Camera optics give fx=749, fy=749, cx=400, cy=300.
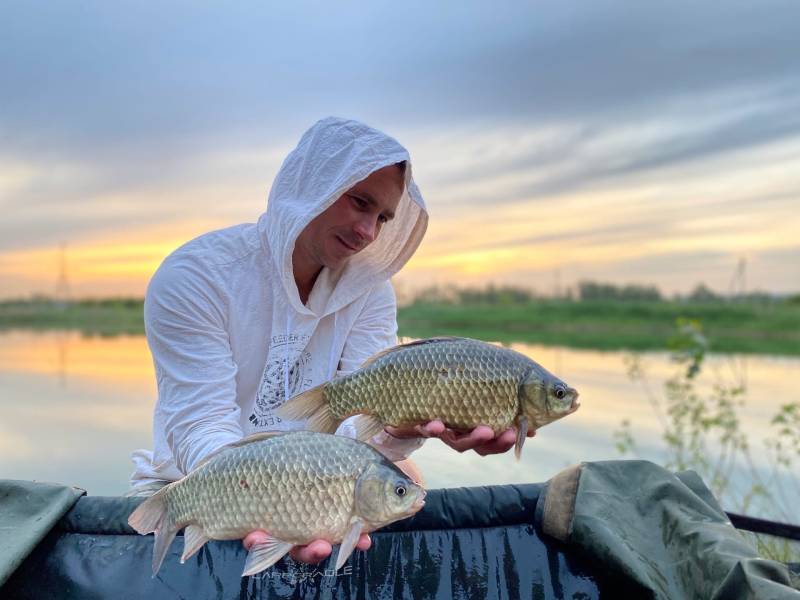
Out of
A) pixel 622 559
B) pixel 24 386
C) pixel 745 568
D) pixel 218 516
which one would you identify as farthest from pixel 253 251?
pixel 24 386

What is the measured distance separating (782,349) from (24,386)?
9165mm

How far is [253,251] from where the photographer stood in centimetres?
188

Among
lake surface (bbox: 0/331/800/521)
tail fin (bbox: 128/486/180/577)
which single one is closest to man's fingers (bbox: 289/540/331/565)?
tail fin (bbox: 128/486/180/577)

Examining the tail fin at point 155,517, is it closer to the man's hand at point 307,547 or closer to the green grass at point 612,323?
the man's hand at point 307,547

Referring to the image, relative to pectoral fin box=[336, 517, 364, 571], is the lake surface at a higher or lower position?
lower

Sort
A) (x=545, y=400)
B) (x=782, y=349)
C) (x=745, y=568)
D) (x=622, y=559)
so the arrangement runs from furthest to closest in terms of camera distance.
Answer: (x=782, y=349)
(x=622, y=559)
(x=545, y=400)
(x=745, y=568)

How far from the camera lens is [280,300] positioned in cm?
186

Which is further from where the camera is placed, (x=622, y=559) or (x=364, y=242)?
(x=364, y=242)

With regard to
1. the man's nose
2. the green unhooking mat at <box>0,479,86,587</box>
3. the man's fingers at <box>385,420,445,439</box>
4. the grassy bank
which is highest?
the man's nose

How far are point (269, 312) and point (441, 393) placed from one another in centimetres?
61

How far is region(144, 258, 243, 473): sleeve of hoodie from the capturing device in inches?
63.0

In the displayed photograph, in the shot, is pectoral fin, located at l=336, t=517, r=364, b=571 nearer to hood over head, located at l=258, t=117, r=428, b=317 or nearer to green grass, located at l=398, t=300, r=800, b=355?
hood over head, located at l=258, t=117, r=428, b=317

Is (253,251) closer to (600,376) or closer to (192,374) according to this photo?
(192,374)

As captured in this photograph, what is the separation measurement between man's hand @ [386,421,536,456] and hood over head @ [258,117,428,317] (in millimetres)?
503
